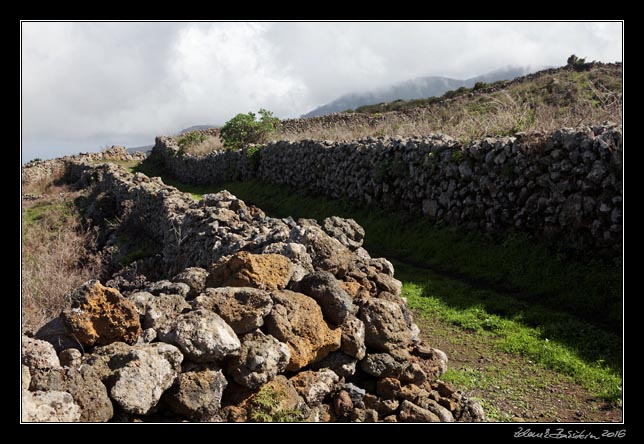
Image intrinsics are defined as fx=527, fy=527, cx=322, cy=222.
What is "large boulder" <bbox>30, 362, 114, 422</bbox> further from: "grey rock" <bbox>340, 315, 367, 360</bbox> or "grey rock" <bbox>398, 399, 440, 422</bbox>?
"grey rock" <bbox>398, 399, 440, 422</bbox>

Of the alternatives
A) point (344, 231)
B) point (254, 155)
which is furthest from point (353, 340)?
point (254, 155)

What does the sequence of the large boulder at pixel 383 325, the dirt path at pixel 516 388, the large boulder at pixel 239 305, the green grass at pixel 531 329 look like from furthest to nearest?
the green grass at pixel 531 329, the dirt path at pixel 516 388, the large boulder at pixel 383 325, the large boulder at pixel 239 305

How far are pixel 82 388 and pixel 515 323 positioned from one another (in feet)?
20.6

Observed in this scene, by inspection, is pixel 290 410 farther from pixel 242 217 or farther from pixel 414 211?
pixel 414 211

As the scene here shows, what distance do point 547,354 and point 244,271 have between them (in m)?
4.31

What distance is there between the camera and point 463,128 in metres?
14.4

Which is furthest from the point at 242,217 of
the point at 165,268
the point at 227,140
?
the point at 227,140

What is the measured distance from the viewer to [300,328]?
182 inches

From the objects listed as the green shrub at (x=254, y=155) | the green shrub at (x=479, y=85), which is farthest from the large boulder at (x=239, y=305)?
the green shrub at (x=479, y=85)

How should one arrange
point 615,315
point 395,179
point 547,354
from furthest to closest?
1. point 395,179
2. point 615,315
3. point 547,354

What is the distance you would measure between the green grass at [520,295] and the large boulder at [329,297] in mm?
3284

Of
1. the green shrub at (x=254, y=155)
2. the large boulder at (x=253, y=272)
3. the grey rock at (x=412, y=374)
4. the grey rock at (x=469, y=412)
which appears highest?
the green shrub at (x=254, y=155)

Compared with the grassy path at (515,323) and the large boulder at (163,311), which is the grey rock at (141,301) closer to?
the large boulder at (163,311)

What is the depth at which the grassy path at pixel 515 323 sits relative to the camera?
19.5 feet
